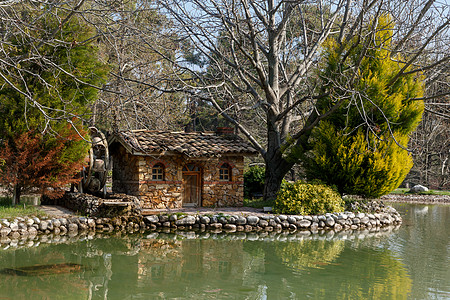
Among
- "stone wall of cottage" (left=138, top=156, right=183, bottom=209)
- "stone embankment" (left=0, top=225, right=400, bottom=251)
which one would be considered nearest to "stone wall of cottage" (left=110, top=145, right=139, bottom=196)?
"stone wall of cottage" (left=138, top=156, right=183, bottom=209)

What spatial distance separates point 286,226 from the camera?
14273mm

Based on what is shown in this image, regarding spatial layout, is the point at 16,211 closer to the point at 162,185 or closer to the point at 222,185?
the point at 162,185

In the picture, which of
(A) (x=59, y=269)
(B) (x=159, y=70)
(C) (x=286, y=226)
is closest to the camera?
(A) (x=59, y=269)

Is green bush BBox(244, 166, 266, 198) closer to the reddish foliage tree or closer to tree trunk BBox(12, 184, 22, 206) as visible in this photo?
the reddish foliage tree

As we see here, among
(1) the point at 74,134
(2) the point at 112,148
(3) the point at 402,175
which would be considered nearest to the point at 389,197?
(3) the point at 402,175

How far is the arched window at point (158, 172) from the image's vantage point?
16453 millimetres

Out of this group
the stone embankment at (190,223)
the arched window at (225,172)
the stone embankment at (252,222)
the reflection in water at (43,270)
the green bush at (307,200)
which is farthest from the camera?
the arched window at (225,172)

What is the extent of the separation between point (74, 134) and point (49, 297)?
794cm

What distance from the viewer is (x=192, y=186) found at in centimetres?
1725

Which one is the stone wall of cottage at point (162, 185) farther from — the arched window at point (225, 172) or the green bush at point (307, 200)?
the green bush at point (307, 200)

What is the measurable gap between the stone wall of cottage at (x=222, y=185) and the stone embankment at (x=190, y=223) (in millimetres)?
2944

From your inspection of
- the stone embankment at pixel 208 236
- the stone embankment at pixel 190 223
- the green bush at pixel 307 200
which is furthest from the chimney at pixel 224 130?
the stone embankment at pixel 208 236

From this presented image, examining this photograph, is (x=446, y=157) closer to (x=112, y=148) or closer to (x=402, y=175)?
(x=402, y=175)

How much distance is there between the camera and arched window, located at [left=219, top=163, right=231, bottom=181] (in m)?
17.5
